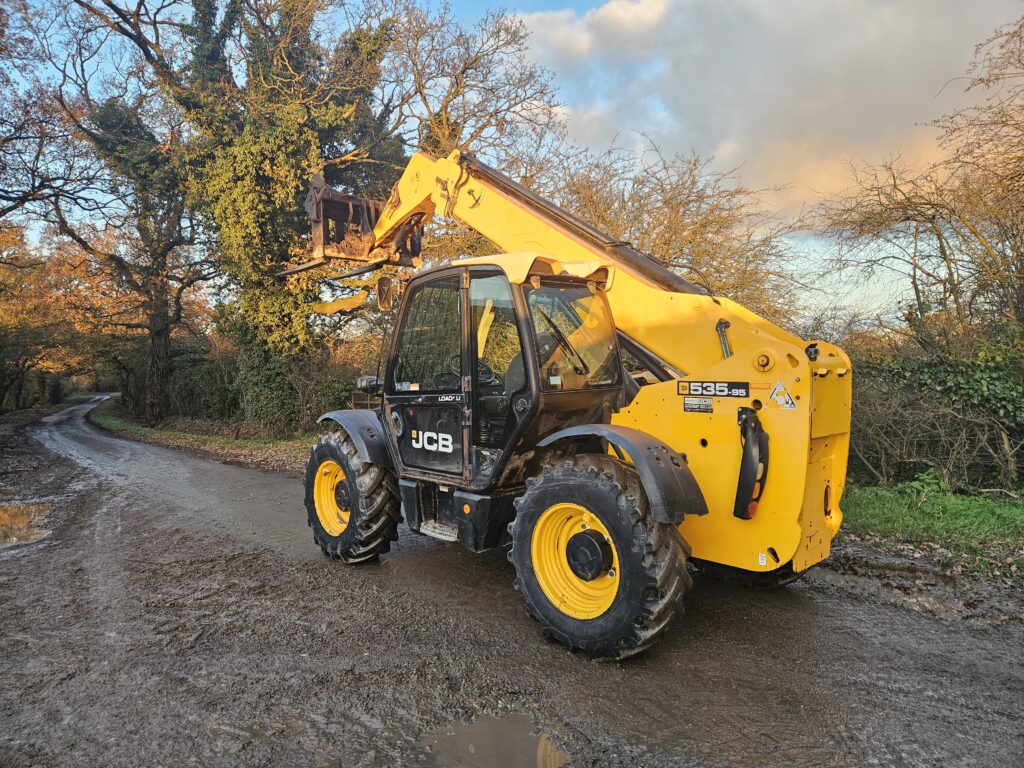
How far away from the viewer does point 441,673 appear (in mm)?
3365

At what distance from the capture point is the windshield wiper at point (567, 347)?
4.12m

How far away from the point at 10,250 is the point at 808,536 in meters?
29.1

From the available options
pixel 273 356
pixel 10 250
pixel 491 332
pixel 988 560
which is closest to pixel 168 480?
pixel 273 356

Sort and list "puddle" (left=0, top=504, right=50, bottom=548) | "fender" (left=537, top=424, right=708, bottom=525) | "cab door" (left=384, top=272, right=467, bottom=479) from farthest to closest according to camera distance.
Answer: "puddle" (left=0, top=504, right=50, bottom=548) < "cab door" (left=384, top=272, right=467, bottom=479) < "fender" (left=537, top=424, right=708, bottom=525)

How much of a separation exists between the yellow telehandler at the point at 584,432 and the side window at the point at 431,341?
17 mm

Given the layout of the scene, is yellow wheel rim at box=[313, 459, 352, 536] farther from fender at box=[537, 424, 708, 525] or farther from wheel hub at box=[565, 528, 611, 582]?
fender at box=[537, 424, 708, 525]

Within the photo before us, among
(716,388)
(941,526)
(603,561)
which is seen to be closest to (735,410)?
(716,388)

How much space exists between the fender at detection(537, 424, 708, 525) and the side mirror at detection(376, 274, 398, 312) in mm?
2205

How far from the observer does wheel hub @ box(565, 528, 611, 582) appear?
3473mm

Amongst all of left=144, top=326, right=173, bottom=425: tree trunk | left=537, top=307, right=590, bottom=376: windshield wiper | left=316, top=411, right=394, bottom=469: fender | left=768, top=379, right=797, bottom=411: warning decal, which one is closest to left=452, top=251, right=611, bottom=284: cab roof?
left=537, top=307, right=590, bottom=376: windshield wiper

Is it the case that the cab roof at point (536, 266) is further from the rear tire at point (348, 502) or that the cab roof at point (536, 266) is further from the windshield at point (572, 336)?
the rear tire at point (348, 502)

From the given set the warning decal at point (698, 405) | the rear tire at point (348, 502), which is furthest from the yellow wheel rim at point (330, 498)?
the warning decal at point (698, 405)

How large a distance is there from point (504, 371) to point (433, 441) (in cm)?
84

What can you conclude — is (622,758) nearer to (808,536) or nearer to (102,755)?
(808,536)
